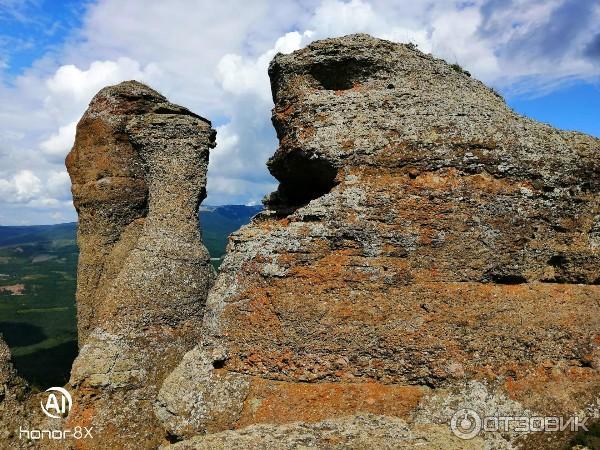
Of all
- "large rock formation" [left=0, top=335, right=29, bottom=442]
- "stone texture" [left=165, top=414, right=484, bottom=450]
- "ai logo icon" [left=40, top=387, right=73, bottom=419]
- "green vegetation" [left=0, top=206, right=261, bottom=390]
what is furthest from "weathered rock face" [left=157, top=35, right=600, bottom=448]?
"large rock formation" [left=0, top=335, right=29, bottom=442]

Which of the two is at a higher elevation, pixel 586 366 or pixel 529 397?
pixel 586 366

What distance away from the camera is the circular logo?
7832 millimetres

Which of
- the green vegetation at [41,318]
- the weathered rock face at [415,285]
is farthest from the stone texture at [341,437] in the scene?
the green vegetation at [41,318]

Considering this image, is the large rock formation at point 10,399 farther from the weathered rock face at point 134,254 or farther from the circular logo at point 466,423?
the circular logo at point 466,423

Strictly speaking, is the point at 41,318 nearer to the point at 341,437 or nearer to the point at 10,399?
the point at 10,399

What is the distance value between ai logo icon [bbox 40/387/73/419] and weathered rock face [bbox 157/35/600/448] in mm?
5664

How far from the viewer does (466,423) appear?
793 centimetres

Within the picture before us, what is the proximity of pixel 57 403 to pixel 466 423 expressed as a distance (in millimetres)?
10545

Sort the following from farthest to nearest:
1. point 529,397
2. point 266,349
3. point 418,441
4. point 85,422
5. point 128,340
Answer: point 128,340 → point 85,422 → point 266,349 → point 529,397 → point 418,441

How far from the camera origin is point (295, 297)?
8.87m

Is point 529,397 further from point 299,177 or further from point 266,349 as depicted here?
point 299,177

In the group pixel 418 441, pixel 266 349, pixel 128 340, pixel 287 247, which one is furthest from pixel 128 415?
pixel 418 441

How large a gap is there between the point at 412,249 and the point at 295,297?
2310mm

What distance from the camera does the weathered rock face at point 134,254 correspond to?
13258 millimetres
